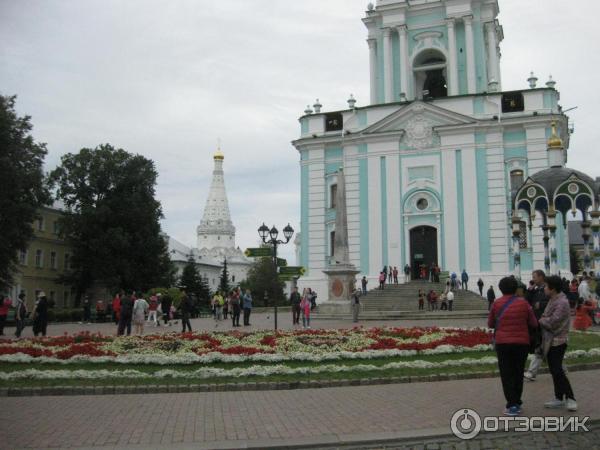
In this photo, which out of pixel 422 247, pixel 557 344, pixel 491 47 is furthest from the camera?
pixel 491 47

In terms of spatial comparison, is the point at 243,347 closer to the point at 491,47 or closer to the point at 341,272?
the point at 341,272

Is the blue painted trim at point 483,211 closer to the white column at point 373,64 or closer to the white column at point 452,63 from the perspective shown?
the white column at point 452,63

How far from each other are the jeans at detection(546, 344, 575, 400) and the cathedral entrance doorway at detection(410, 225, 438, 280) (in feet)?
109

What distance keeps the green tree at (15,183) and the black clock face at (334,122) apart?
20188mm

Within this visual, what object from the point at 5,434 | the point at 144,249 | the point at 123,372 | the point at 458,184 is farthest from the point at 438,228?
the point at 5,434

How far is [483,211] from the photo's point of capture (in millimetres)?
40844

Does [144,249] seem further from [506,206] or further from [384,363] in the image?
[384,363]

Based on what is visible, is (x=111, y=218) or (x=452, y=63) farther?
(x=111, y=218)

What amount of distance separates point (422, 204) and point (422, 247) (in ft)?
9.91

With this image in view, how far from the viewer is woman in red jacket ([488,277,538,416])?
27.1ft

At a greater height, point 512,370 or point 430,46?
point 430,46

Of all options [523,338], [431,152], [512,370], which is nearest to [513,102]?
[431,152]

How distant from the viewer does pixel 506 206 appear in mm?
40344

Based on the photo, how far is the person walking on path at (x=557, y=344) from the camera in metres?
8.55
